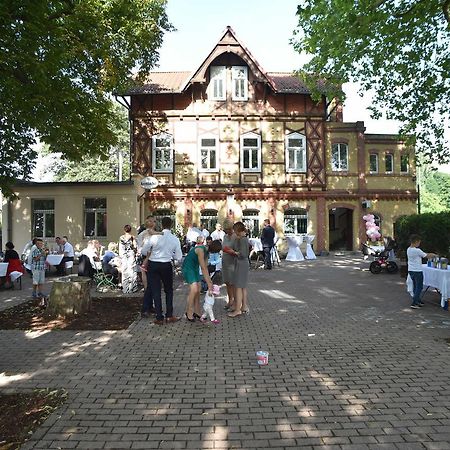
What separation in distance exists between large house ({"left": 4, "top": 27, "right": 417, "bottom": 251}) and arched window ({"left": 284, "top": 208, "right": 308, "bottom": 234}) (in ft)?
0.19

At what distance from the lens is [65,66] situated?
10.6 metres

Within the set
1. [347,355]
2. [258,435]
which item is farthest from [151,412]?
[347,355]

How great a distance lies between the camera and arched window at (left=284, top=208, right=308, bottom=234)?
2323 centimetres

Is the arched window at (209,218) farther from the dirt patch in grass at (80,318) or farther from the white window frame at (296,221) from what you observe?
the dirt patch in grass at (80,318)

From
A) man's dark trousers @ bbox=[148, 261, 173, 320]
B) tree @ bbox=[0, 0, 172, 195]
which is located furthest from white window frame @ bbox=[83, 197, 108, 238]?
man's dark trousers @ bbox=[148, 261, 173, 320]

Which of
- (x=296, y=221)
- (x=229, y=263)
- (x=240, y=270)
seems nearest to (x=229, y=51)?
(x=296, y=221)

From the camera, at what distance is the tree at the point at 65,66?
6934 millimetres

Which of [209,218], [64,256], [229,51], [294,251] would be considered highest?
[229,51]

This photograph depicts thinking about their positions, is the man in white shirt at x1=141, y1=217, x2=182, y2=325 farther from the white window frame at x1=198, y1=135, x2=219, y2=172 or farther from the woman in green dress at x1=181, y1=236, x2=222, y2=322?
the white window frame at x1=198, y1=135, x2=219, y2=172

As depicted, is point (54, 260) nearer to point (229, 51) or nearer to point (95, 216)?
point (95, 216)

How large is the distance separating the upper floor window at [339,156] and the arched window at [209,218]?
25.2 ft

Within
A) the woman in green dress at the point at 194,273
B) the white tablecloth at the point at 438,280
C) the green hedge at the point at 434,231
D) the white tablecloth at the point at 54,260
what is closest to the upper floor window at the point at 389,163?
the green hedge at the point at 434,231

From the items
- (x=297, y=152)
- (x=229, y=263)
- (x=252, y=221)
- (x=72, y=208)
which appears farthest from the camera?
(x=297, y=152)

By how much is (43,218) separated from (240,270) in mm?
14366
